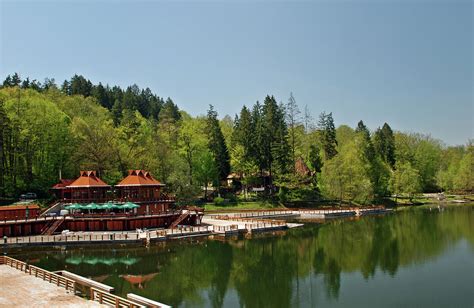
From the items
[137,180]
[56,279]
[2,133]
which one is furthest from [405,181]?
[56,279]

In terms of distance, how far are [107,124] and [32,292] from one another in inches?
2270

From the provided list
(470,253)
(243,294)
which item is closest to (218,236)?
(243,294)

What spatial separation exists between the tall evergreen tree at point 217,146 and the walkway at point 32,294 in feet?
202

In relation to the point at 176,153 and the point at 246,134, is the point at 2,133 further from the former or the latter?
the point at 246,134

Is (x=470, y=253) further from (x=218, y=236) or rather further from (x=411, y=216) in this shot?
(x=411, y=216)

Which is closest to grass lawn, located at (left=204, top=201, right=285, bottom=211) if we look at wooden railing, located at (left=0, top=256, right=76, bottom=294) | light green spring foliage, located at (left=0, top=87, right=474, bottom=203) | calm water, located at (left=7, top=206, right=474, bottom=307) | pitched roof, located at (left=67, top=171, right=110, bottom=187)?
light green spring foliage, located at (left=0, top=87, right=474, bottom=203)

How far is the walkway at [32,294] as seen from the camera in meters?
22.8

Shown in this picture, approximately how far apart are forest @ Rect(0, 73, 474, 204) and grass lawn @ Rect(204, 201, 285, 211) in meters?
2.58

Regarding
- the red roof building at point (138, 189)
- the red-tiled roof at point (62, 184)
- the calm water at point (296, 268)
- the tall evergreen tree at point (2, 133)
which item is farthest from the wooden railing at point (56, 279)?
the tall evergreen tree at point (2, 133)

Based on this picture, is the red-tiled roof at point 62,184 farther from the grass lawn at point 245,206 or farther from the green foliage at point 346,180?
the green foliage at point 346,180

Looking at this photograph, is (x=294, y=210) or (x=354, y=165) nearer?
(x=294, y=210)

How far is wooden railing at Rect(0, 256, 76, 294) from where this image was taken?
25.6m

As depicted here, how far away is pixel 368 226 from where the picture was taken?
63.7m

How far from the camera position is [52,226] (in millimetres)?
52844
